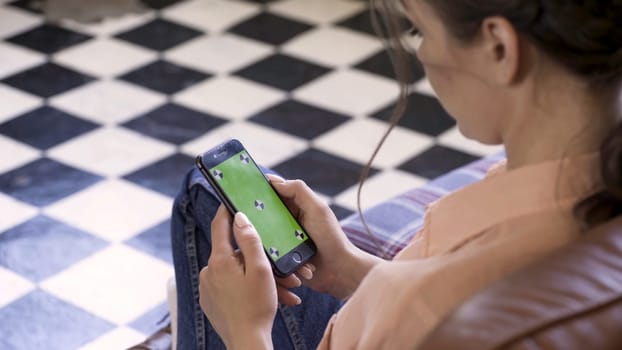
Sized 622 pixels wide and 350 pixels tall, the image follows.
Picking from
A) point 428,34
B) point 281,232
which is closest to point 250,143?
point 281,232

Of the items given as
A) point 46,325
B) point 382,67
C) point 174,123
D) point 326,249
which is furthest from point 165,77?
point 326,249

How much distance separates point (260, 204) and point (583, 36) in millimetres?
622

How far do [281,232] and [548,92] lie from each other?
54 cm

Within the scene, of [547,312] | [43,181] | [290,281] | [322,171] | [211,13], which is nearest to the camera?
[547,312]

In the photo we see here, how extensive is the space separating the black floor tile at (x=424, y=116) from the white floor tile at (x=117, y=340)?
1.35m

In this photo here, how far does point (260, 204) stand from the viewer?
1619 mm

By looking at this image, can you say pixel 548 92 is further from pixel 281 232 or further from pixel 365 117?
pixel 365 117

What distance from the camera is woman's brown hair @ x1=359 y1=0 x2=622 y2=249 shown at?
3.63ft

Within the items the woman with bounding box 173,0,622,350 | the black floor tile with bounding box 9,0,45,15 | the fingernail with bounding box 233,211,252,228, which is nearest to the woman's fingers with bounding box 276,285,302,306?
the fingernail with bounding box 233,211,252,228

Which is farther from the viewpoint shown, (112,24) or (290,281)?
(112,24)

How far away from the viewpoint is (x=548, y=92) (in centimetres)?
117

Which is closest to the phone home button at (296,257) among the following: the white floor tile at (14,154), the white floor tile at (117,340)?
the white floor tile at (117,340)

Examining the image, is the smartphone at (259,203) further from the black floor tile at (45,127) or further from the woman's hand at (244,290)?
the black floor tile at (45,127)

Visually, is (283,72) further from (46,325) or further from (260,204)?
(260,204)
